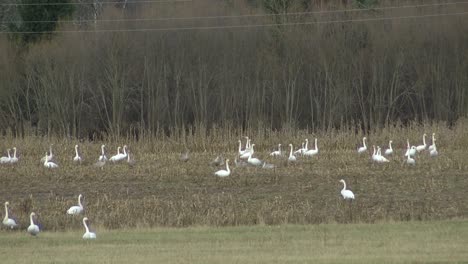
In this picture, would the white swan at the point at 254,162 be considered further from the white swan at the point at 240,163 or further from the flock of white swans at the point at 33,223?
the flock of white swans at the point at 33,223

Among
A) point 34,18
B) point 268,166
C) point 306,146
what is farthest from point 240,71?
point 268,166

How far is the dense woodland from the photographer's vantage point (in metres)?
48.7

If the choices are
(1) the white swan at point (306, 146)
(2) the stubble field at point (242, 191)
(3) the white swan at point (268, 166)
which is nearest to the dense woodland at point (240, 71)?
(2) the stubble field at point (242, 191)

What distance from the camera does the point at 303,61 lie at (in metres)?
49.9

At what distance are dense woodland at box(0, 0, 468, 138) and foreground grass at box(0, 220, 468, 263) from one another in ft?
96.3

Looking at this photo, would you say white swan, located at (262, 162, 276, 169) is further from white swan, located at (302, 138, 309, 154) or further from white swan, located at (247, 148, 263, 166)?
white swan, located at (302, 138, 309, 154)

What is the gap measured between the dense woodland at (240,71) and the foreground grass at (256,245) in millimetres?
29354

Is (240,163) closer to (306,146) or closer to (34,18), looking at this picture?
(306,146)

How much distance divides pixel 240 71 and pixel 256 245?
34.1m

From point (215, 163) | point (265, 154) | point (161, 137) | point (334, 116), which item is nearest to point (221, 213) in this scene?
point (215, 163)

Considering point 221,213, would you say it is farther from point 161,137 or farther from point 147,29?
point 147,29

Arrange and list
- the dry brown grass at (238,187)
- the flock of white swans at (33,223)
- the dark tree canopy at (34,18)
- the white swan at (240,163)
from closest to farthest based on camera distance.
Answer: the flock of white swans at (33,223)
the dry brown grass at (238,187)
the white swan at (240,163)
the dark tree canopy at (34,18)

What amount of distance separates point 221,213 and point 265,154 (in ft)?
48.3

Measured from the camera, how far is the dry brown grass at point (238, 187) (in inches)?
813
